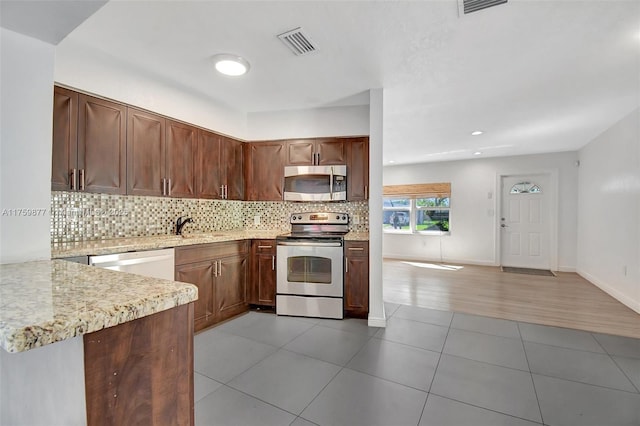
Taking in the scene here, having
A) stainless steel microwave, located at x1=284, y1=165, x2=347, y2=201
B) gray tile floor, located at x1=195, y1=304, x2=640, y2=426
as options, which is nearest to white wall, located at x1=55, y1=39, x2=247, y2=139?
stainless steel microwave, located at x1=284, y1=165, x2=347, y2=201

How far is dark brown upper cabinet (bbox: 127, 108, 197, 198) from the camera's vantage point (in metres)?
2.66

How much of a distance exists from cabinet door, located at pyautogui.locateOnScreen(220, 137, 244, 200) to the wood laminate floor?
2574 mm

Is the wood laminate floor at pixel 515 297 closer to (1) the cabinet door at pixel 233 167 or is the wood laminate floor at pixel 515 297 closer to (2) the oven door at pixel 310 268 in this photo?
(2) the oven door at pixel 310 268

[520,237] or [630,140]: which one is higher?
[630,140]

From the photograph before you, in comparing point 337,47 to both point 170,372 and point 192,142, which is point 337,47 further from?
point 170,372

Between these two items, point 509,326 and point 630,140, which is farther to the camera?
point 630,140

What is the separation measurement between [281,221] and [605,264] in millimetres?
4988

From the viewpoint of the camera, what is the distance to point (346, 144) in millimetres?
3613

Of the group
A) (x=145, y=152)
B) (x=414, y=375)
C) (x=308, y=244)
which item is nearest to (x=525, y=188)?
(x=308, y=244)

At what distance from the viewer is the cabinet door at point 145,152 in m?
2.63

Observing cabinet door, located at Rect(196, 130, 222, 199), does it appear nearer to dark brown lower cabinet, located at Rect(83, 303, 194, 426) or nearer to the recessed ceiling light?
the recessed ceiling light

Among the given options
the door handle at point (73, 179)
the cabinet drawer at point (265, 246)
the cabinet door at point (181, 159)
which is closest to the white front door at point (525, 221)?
the cabinet drawer at point (265, 246)

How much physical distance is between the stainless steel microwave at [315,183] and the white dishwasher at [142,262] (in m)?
1.66

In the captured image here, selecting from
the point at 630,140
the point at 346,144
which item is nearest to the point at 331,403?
the point at 346,144
